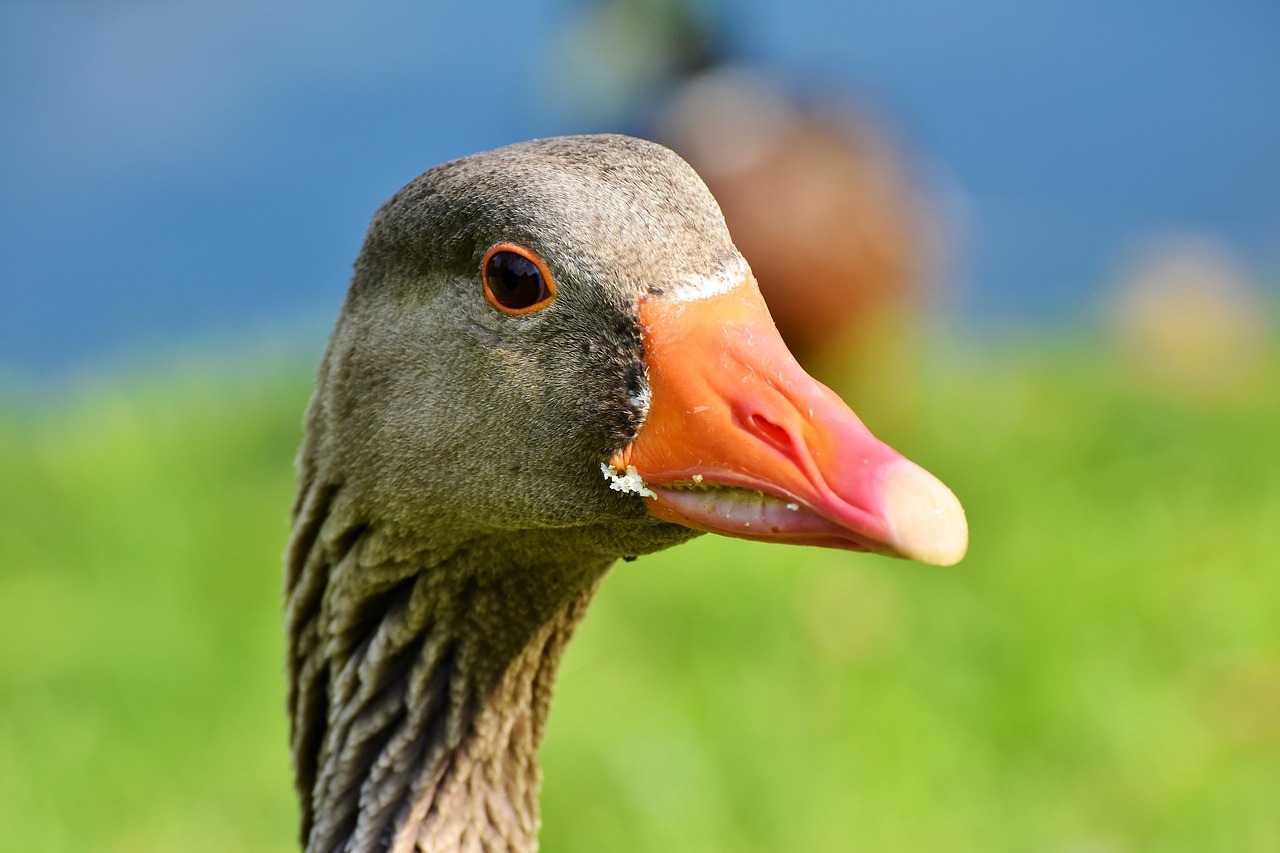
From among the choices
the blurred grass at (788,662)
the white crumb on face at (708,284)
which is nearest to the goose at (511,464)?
the white crumb on face at (708,284)

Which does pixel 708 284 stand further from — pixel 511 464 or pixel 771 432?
pixel 511 464

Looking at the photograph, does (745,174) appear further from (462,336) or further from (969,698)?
(462,336)

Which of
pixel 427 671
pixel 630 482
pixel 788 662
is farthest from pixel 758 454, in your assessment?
pixel 788 662

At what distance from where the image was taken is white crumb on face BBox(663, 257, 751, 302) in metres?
2.06

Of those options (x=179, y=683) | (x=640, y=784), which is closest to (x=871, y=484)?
(x=640, y=784)

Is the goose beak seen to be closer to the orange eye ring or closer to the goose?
the goose

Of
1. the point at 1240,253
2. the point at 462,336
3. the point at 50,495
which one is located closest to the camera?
the point at 462,336

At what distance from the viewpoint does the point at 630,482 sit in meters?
2.07

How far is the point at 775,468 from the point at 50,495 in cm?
496

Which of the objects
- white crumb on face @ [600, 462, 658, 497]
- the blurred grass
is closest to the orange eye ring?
white crumb on face @ [600, 462, 658, 497]

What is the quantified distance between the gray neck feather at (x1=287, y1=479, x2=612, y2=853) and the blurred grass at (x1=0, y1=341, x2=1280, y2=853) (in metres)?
1.75

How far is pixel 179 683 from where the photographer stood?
196 inches

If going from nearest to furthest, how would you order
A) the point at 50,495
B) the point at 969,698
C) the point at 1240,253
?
the point at 969,698, the point at 50,495, the point at 1240,253

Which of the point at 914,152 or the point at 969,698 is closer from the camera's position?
the point at 969,698
